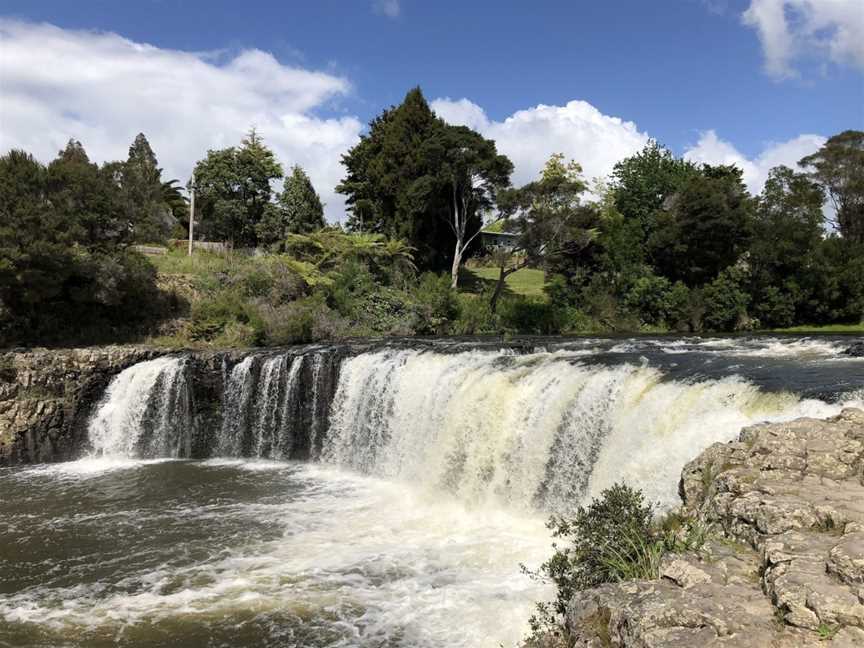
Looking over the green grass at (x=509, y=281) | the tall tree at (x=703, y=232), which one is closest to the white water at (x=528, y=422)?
the green grass at (x=509, y=281)

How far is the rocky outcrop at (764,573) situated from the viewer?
3.72 metres

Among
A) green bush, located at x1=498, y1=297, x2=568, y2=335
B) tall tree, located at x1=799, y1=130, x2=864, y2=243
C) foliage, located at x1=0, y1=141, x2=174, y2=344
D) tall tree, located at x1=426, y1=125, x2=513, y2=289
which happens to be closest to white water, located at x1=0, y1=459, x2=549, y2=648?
foliage, located at x1=0, y1=141, x2=174, y2=344

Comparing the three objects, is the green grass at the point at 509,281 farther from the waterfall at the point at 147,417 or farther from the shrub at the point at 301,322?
the waterfall at the point at 147,417

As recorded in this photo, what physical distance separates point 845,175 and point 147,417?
34956mm

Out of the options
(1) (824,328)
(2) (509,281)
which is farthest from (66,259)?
(1) (824,328)

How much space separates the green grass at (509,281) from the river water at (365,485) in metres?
19.0

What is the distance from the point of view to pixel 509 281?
39438 millimetres

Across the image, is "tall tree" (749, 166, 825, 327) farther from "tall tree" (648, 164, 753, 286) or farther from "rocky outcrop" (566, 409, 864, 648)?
"rocky outcrop" (566, 409, 864, 648)

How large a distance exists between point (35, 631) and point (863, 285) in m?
30.8

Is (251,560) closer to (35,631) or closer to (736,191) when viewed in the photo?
(35,631)

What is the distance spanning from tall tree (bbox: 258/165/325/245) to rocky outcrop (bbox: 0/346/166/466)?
18.8 meters

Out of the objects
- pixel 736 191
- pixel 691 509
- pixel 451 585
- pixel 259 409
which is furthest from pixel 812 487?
pixel 736 191

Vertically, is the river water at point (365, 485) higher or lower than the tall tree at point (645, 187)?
lower

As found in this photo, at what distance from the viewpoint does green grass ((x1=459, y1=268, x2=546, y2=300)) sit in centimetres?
3559
